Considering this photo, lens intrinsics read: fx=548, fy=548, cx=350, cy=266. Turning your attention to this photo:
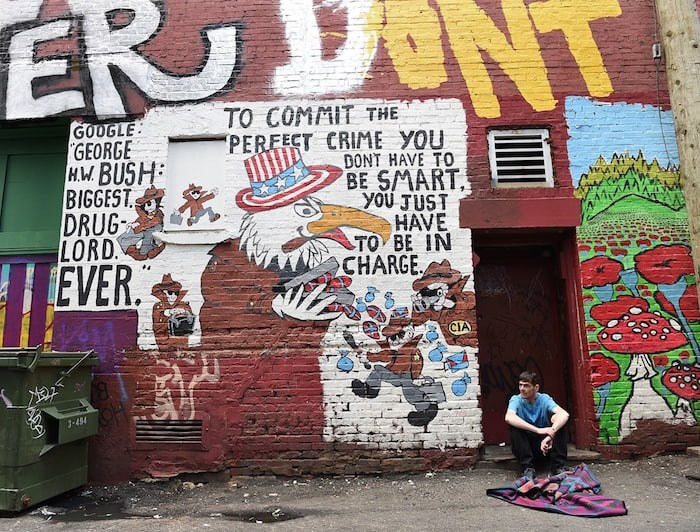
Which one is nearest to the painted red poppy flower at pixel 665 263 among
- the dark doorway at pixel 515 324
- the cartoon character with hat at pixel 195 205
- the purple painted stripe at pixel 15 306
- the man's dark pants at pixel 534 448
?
the dark doorway at pixel 515 324

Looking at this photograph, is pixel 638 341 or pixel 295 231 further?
pixel 295 231

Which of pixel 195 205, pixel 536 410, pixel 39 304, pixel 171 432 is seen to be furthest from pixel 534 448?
pixel 39 304

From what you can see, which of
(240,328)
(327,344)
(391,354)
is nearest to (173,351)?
(240,328)

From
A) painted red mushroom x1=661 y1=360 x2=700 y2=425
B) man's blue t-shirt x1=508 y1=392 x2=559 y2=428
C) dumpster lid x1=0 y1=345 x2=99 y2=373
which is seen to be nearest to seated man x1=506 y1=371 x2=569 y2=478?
man's blue t-shirt x1=508 y1=392 x2=559 y2=428

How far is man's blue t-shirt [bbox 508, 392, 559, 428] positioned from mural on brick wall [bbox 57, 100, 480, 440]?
1.81 feet

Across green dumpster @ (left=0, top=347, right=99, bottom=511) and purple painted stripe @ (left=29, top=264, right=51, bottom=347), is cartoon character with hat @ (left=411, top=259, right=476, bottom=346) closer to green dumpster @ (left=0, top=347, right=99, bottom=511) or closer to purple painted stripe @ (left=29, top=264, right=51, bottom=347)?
green dumpster @ (left=0, top=347, right=99, bottom=511)

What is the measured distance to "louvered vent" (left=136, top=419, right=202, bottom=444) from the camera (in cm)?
579

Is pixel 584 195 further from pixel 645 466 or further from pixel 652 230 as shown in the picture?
pixel 645 466

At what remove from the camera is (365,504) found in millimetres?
4848

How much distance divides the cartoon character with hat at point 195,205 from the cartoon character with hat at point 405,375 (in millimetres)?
2409

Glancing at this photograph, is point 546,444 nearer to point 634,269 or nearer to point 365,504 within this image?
point 365,504

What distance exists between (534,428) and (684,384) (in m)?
1.95

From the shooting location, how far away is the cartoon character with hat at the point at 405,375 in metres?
5.75

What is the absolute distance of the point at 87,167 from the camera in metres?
6.44
